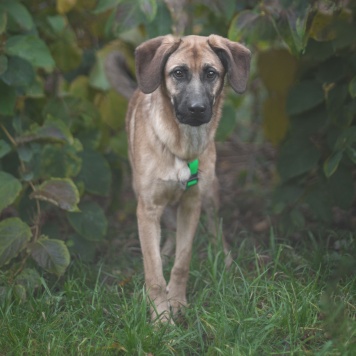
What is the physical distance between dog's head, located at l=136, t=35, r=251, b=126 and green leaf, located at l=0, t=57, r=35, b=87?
81 centimetres

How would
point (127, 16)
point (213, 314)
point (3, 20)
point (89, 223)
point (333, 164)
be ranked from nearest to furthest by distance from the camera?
point (213, 314)
point (333, 164)
point (3, 20)
point (127, 16)
point (89, 223)

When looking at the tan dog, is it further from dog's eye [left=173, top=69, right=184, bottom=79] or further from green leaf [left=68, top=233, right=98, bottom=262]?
green leaf [left=68, top=233, right=98, bottom=262]

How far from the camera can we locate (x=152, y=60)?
Result: 14.5 feet

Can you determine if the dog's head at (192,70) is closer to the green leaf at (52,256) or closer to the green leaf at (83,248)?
the green leaf at (52,256)

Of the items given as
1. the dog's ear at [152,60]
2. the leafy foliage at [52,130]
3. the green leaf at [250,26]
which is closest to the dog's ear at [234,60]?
the dog's ear at [152,60]

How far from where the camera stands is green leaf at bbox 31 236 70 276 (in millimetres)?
4488

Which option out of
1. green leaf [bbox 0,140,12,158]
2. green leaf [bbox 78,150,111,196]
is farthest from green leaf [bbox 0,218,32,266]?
green leaf [bbox 78,150,111,196]

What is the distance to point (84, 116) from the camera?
5621 millimetres

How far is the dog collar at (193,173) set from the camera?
4562 millimetres

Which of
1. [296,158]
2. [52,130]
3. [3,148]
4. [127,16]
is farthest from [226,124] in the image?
[3,148]

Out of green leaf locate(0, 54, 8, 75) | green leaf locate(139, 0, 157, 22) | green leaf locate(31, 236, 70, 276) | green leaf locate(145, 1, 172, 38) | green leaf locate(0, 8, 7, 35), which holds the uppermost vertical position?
green leaf locate(139, 0, 157, 22)

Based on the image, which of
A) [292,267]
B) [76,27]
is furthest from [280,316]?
[76,27]

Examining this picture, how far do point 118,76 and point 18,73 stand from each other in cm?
115

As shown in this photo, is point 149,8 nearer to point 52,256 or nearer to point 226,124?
point 226,124
